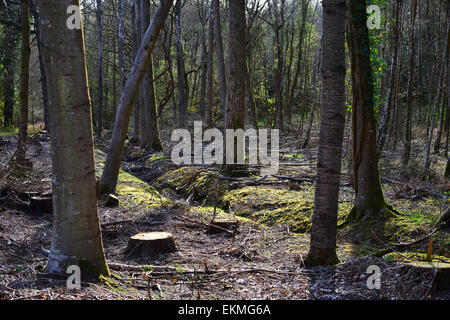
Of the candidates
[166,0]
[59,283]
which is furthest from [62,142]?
[166,0]

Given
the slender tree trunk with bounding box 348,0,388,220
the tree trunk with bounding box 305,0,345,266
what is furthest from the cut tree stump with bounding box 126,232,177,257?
the slender tree trunk with bounding box 348,0,388,220

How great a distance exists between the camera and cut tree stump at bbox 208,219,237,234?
6801mm

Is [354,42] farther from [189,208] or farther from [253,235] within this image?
[189,208]

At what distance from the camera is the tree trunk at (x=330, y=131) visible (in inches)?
181

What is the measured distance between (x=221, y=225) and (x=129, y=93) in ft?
12.2

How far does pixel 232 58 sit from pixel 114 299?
25.5 feet

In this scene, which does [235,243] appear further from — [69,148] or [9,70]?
[9,70]

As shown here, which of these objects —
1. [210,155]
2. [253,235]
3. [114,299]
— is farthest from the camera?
[210,155]

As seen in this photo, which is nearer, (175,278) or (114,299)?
(114,299)

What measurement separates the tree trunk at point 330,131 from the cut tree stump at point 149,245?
2.02 m

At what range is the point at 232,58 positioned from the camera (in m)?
10.2

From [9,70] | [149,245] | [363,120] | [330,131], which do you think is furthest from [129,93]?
[9,70]

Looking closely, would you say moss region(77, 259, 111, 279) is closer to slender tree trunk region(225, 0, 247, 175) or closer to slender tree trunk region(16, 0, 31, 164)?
slender tree trunk region(16, 0, 31, 164)

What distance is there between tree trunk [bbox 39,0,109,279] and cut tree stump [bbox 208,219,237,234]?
306cm
